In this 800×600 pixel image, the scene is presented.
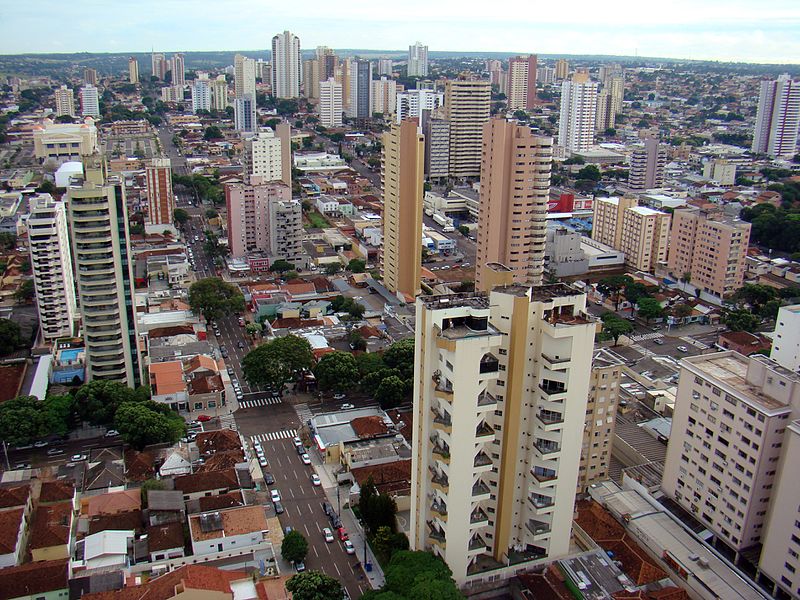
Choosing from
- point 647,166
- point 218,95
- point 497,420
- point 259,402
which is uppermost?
point 218,95

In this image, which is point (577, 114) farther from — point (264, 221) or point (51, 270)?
point (51, 270)

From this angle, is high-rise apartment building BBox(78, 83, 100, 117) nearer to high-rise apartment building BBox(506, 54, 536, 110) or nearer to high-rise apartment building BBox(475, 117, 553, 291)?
high-rise apartment building BBox(506, 54, 536, 110)

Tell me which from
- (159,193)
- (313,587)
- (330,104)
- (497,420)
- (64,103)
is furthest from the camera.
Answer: (330,104)

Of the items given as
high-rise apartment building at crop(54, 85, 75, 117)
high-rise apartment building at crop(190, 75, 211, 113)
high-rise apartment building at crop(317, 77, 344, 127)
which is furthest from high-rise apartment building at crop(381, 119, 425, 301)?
high-rise apartment building at crop(190, 75, 211, 113)

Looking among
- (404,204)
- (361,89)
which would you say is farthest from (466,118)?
(361,89)

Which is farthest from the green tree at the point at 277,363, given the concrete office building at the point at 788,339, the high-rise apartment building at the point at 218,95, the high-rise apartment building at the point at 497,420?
the high-rise apartment building at the point at 218,95

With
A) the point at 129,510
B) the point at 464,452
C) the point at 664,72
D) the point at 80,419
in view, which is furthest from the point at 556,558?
the point at 664,72

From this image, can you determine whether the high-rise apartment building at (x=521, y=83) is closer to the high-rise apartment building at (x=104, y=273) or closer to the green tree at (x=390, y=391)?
the green tree at (x=390, y=391)
